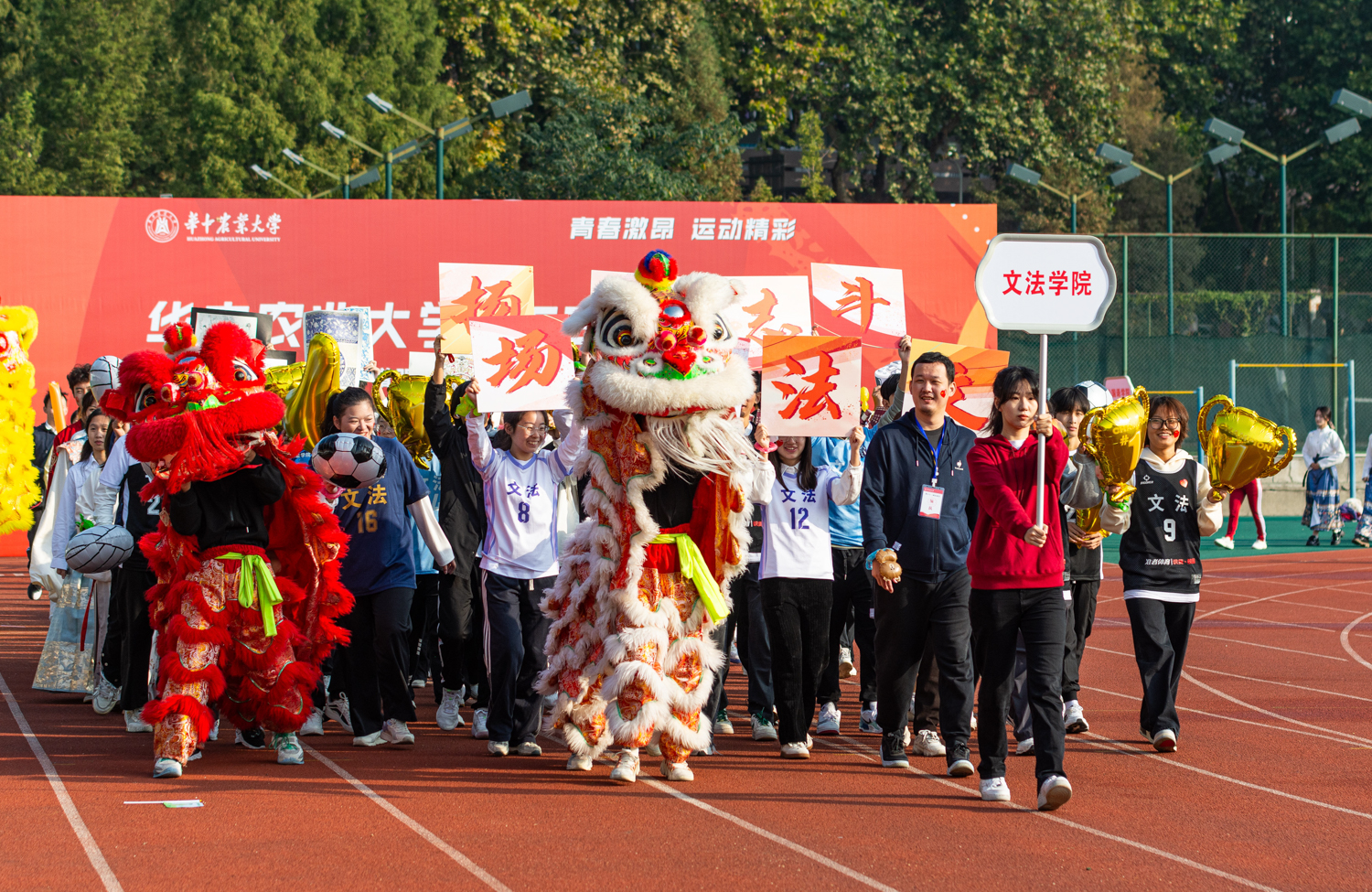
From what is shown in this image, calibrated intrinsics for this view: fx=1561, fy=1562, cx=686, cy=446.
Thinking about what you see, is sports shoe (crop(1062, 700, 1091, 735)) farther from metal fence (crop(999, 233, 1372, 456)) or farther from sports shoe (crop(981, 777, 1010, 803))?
metal fence (crop(999, 233, 1372, 456))

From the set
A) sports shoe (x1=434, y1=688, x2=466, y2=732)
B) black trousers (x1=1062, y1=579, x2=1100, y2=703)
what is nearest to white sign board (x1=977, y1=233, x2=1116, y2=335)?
black trousers (x1=1062, y1=579, x2=1100, y2=703)

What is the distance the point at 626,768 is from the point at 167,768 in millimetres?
1929

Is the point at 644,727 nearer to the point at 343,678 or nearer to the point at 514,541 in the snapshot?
the point at 514,541

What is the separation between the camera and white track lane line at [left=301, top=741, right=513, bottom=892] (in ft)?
16.9

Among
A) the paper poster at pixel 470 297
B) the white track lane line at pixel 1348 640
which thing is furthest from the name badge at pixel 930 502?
the white track lane line at pixel 1348 640

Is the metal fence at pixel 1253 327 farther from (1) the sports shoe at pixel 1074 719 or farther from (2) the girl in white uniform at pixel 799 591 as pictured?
(2) the girl in white uniform at pixel 799 591

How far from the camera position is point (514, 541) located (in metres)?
7.25

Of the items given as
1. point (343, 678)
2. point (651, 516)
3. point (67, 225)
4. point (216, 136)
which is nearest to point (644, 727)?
point (651, 516)

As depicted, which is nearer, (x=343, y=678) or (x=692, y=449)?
(x=692, y=449)

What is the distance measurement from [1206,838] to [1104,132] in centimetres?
3526

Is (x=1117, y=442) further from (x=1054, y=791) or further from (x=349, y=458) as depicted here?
(x=349, y=458)

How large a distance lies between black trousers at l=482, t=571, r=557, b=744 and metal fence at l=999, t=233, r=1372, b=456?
51.8 feet

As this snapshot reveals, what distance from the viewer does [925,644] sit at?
7020mm

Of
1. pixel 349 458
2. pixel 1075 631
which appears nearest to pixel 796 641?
pixel 1075 631
